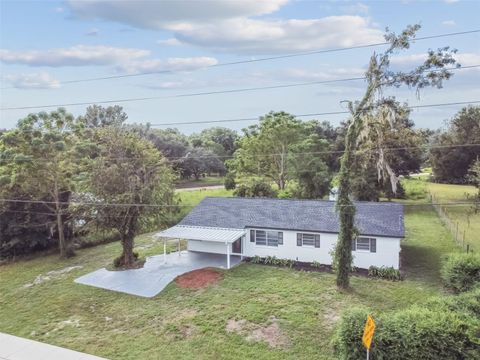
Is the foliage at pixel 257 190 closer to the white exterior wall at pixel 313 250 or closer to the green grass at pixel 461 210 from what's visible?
the white exterior wall at pixel 313 250

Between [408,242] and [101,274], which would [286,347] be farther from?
[408,242]

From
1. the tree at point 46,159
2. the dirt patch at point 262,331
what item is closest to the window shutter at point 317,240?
the dirt patch at point 262,331

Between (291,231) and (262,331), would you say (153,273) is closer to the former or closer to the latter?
(291,231)

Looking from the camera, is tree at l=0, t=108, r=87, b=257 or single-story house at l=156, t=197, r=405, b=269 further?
tree at l=0, t=108, r=87, b=257

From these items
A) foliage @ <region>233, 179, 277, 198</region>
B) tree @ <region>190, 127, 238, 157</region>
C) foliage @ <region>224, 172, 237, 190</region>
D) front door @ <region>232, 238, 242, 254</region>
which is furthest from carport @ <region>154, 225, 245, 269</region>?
tree @ <region>190, 127, 238, 157</region>

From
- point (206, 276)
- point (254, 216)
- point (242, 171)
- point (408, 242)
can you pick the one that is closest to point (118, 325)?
point (206, 276)

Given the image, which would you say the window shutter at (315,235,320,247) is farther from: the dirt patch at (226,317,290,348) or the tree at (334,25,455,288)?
the dirt patch at (226,317,290,348)
